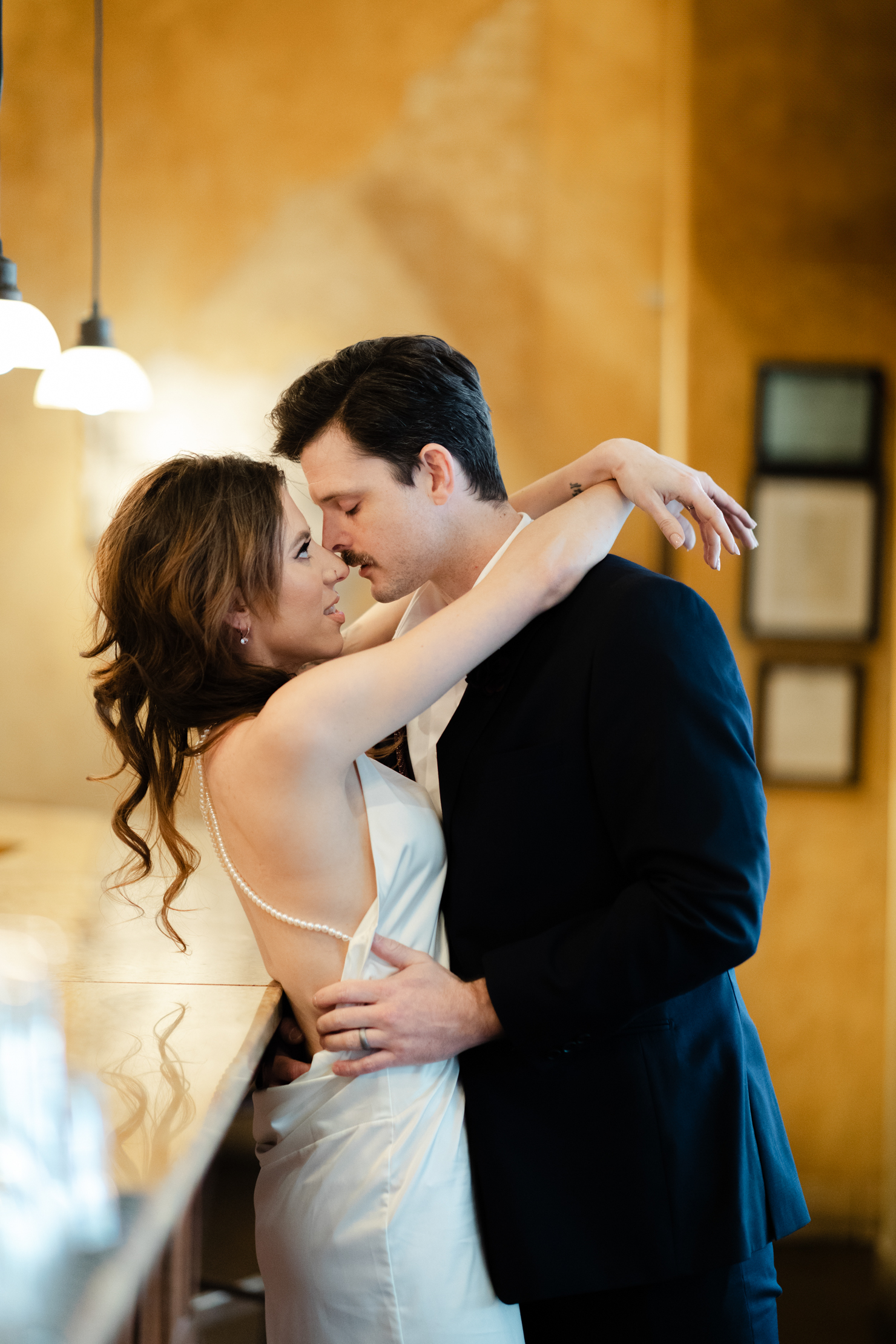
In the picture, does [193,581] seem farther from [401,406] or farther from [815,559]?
[815,559]

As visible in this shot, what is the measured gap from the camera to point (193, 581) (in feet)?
4.54

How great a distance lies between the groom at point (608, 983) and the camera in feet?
3.82

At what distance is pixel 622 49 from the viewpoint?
3.44 meters

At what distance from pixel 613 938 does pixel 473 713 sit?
1.14ft

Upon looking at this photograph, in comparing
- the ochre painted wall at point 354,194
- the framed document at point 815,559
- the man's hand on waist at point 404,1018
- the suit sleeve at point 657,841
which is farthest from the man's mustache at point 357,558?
the framed document at point 815,559

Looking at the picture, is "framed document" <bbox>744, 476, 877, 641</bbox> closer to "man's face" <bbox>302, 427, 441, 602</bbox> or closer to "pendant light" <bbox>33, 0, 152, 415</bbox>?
"pendant light" <bbox>33, 0, 152, 415</bbox>

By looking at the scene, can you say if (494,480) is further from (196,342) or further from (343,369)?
(196,342)

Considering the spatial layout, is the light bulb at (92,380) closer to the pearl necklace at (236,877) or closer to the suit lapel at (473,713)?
the pearl necklace at (236,877)

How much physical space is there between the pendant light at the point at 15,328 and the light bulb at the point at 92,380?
Answer: 650 mm

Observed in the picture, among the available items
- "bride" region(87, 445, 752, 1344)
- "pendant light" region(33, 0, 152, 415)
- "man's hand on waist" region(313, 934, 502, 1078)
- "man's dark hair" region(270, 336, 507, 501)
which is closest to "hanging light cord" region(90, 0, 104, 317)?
"pendant light" region(33, 0, 152, 415)

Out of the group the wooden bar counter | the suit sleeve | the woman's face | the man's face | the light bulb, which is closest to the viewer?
the wooden bar counter

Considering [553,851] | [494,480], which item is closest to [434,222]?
[494,480]

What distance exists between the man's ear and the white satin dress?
1.54ft

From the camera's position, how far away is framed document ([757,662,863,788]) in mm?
3418
